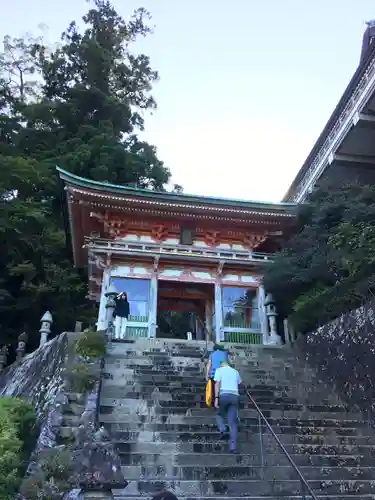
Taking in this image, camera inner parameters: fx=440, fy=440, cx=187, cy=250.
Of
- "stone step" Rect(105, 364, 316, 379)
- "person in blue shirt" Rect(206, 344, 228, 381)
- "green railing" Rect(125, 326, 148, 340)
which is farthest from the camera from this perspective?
"green railing" Rect(125, 326, 148, 340)

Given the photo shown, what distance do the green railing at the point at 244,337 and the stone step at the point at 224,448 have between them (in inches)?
293

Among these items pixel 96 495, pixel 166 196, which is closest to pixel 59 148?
pixel 166 196

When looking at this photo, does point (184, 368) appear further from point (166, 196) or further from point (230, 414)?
point (166, 196)

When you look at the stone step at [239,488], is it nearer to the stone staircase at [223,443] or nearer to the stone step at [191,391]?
the stone staircase at [223,443]

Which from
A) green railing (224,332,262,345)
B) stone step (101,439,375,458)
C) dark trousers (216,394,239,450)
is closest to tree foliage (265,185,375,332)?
green railing (224,332,262,345)

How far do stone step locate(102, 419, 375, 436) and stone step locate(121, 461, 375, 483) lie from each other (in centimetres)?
94

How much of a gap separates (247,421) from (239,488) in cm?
175

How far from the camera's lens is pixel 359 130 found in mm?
14008

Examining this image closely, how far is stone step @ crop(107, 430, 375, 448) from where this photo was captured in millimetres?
6664

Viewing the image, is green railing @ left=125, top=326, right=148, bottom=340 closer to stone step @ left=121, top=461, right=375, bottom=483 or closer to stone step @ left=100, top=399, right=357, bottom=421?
stone step @ left=100, top=399, right=357, bottom=421

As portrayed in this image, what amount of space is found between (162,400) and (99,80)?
25.6 metres

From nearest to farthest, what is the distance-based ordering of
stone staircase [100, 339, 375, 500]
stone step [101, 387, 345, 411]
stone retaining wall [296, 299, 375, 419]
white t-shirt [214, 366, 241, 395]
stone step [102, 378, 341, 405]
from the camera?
1. stone staircase [100, 339, 375, 500]
2. white t-shirt [214, 366, 241, 395]
3. stone step [101, 387, 345, 411]
4. stone step [102, 378, 341, 405]
5. stone retaining wall [296, 299, 375, 419]

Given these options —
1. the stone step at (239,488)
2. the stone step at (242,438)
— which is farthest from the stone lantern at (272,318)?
the stone step at (239,488)

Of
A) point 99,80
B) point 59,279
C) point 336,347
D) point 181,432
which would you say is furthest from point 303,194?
point 99,80
